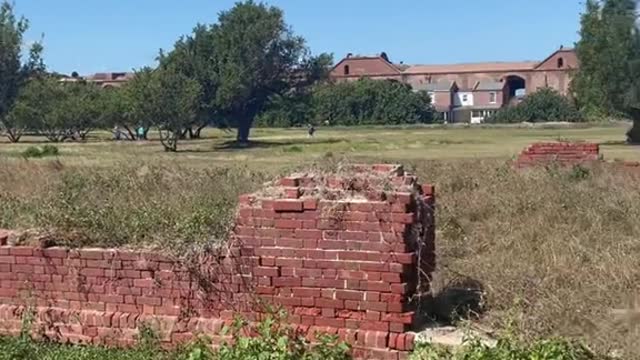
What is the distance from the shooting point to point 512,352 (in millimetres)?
4535

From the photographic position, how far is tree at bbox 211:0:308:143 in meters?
62.4

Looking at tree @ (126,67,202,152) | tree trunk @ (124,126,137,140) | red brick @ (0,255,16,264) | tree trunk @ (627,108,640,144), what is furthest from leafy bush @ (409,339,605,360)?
tree trunk @ (124,126,137,140)

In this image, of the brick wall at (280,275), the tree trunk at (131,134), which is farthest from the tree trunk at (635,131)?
the brick wall at (280,275)

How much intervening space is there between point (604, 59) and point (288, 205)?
4519 cm

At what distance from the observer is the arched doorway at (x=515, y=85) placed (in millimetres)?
129250

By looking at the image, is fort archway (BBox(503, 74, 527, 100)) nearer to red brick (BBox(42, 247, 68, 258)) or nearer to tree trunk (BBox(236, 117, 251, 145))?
tree trunk (BBox(236, 117, 251, 145))

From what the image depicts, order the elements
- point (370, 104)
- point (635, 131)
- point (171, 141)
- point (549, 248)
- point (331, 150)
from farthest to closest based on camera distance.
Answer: point (370, 104)
point (171, 141)
point (635, 131)
point (331, 150)
point (549, 248)

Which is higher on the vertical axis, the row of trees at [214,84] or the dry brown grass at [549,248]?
the row of trees at [214,84]

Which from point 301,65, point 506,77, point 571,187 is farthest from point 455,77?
point 571,187

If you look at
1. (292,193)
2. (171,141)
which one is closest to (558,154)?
(292,193)

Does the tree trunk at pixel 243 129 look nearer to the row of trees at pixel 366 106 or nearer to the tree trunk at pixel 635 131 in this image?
the tree trunk at pixel 635 131

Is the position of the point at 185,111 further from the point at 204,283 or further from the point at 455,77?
the point at 455,77

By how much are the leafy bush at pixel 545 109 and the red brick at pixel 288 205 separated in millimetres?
92380

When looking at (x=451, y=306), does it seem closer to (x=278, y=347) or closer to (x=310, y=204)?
(x=310, y=204)
